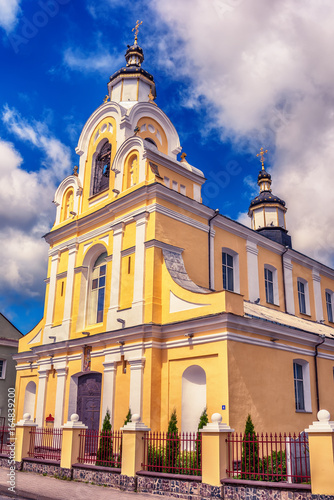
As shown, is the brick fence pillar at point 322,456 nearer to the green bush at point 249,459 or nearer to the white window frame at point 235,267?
the green bush at point 249,459

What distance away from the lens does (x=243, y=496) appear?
10.2 m

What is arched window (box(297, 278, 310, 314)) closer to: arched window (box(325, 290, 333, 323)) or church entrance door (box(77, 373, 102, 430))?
arched window (box(325, 290, 333, 323))

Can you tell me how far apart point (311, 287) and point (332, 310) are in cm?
316

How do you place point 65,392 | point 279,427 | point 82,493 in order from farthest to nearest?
point 65,392
point 279,427
point 82,493

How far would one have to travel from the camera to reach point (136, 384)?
17297 mm

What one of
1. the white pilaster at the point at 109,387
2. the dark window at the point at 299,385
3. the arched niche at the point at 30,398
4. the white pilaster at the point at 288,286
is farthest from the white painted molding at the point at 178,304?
the arched niche at the point at 30,398

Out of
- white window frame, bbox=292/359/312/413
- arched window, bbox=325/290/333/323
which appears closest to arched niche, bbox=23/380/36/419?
white window frame, bbox=292/359/312/413

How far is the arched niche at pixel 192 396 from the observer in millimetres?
16250

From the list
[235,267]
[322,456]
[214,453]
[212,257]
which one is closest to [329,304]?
[235,267]

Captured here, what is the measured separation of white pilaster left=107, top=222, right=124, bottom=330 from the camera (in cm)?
1956

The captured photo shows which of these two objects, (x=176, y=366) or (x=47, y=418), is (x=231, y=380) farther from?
(x=47, y=418)

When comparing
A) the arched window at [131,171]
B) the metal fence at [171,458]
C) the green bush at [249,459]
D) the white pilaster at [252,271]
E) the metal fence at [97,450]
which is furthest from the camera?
the white pilaster at [252,271]

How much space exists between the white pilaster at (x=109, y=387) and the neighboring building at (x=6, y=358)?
42.8 ft

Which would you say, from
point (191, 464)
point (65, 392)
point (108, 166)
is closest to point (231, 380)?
point (191, 464)
